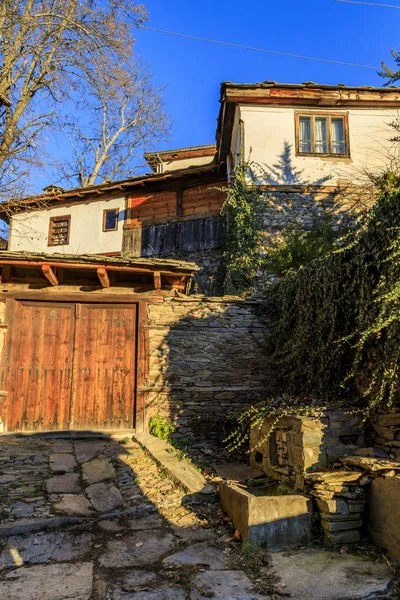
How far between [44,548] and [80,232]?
13421mm

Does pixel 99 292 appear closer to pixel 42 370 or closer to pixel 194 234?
pixel 42 370

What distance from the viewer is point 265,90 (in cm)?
1136

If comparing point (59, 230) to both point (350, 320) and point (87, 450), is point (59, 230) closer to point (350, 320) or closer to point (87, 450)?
point (87, 450)

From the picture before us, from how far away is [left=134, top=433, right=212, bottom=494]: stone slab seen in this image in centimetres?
439

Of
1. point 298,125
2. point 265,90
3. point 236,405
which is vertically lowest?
point 236,405

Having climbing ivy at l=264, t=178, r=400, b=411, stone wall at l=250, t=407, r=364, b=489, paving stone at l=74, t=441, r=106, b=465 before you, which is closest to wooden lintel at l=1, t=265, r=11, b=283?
paving stone at l=74, t=441, r=106, b=465

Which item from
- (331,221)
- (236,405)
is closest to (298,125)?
(331,221)

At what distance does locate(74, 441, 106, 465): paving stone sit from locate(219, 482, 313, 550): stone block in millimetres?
2530

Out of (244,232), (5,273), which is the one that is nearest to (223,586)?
(5,273)

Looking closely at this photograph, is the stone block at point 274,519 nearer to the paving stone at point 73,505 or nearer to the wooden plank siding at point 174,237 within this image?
the paving stone at point 73,505

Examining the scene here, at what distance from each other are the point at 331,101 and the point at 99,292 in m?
8.47

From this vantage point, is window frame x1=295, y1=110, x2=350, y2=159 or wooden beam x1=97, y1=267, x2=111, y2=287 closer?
wooden beam x1=97, y1=267, x2=111, y2=287

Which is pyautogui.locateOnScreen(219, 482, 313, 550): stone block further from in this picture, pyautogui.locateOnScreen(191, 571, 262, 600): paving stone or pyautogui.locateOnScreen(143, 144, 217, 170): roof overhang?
pyautogui.locateOnScreen(143, 144, 217, 170): roof overhang

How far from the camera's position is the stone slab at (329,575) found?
2658mm
